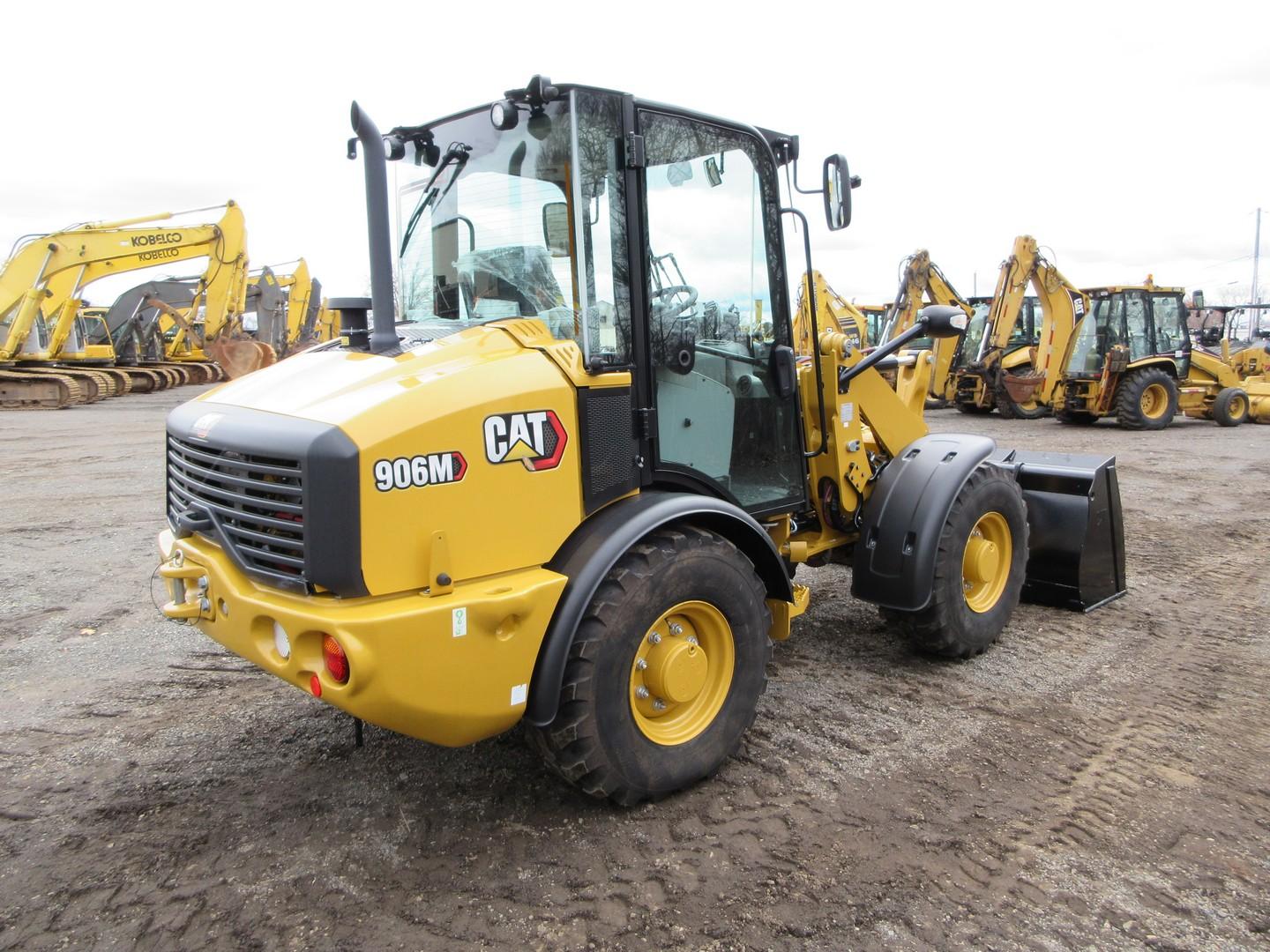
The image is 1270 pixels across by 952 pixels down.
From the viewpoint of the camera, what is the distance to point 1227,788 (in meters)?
3.22

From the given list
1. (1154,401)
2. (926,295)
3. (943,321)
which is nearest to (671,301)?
(943,321)

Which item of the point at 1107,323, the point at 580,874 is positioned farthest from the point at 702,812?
the point at 1107,323

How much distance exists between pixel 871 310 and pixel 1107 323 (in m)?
6.94

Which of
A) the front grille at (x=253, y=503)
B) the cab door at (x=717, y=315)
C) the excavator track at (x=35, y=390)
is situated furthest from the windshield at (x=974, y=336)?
the excavator track at (x=35, y=390)

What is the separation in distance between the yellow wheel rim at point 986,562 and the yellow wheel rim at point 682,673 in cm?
162

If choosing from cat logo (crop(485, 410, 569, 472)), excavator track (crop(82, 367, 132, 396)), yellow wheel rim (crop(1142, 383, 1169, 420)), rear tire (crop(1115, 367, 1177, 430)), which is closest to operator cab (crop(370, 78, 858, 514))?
cat logo (crop(485, 410, 569, 472))

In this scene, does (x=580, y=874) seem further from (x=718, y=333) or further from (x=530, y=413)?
(x=718, y=333)

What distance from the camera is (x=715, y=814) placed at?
10.1ft

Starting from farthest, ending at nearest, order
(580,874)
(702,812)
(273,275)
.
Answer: (273,275)
(702,812)
(580,874)

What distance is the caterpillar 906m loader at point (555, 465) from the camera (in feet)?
8.29

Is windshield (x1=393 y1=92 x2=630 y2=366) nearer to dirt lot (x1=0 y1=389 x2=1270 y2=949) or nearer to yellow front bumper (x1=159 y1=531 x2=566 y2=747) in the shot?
yellow front bumper (x1=159 y1=531 x2=566 y2=747)

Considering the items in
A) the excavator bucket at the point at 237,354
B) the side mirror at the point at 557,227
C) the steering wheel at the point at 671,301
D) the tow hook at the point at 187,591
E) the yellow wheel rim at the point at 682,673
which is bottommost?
the yellow wheel rim at the point at 682,673

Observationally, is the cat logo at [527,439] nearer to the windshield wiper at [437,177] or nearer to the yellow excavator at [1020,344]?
the windshield wiper at [437,177]

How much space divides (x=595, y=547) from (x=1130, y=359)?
1513cm
